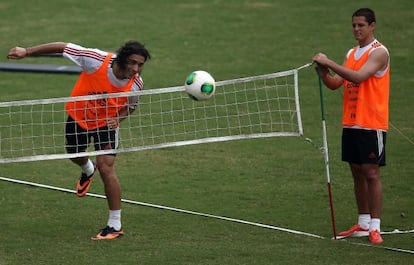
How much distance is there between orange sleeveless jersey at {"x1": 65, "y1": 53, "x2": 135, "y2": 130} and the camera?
11.0 metres

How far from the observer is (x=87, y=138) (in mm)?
11234

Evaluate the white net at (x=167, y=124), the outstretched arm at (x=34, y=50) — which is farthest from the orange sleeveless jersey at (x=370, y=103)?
the white net at (x=167, y=124)

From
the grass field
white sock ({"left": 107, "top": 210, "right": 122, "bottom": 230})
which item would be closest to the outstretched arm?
white sock ({"left": 107, "top": 210, "right": 122, "bottom": 230})

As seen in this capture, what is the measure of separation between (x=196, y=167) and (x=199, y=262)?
4.13 meters

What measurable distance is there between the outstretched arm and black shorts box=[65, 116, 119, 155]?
0.83 m

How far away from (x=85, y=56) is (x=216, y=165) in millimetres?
3783

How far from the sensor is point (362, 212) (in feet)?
36.6

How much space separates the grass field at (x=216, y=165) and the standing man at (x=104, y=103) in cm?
53

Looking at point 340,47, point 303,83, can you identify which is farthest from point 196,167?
point 340,47

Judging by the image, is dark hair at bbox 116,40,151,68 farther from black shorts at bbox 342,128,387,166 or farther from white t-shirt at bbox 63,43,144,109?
black shorts at bbox 342,128,387,166

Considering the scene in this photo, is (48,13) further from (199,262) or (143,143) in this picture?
(199,262)

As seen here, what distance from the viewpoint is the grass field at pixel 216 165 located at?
1063cm

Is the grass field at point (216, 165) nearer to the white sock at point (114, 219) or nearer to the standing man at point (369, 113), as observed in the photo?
the white sock at point (114, 219)

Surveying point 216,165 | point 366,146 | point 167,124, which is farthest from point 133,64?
point 167,124
